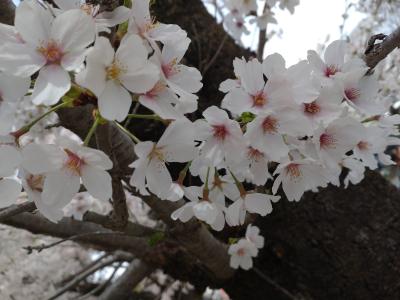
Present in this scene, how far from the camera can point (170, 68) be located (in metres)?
0.88

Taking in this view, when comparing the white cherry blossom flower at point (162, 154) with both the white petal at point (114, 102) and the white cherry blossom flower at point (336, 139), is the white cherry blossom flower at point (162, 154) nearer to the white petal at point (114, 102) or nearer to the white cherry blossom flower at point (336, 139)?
the white petal at point (114, 102)

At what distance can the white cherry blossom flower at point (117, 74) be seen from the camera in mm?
725

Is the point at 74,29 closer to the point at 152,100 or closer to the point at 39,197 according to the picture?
the point at 152,100

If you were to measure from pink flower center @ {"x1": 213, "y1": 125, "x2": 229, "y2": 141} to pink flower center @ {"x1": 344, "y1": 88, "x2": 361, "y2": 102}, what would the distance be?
25 centimetres

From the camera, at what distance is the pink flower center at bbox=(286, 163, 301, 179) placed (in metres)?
0.96

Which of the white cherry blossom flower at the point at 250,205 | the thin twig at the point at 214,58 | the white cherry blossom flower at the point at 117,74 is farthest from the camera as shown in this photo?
the thin twig at the point at 214,58

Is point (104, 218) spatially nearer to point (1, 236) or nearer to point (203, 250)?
point (203, 250)

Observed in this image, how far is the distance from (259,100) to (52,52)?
38 cm

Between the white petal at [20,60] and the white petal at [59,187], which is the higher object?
the white petal at [20,60]

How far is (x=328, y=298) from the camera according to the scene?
6.25ft

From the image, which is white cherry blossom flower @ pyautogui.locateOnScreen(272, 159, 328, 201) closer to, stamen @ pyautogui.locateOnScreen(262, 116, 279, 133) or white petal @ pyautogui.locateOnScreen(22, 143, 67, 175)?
stamen @ pyautogui.locateOnScreen(262, 116, 279, 133)

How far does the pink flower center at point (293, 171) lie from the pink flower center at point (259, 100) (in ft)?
0.51

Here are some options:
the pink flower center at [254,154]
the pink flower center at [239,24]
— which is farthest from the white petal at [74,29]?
the pink flower center at [239,24]

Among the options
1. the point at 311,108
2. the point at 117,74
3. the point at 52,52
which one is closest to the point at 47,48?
the point at 52,52
